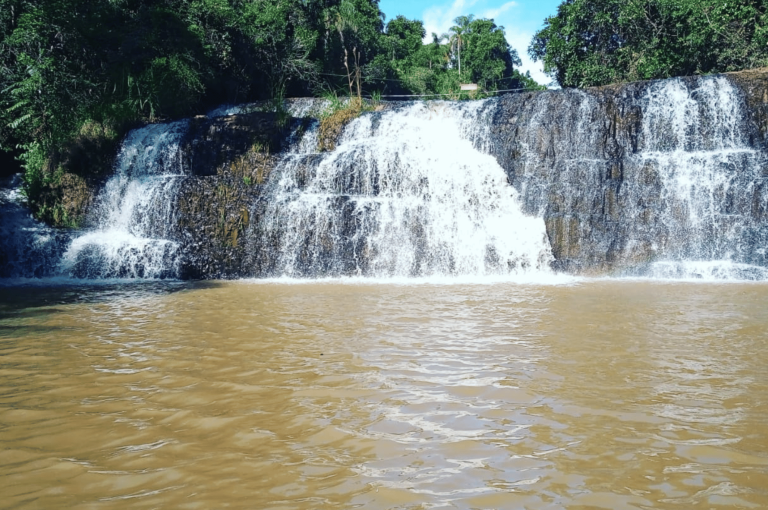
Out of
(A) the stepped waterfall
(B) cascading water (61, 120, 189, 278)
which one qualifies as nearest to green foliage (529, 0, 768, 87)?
(A) the stepped waterfall

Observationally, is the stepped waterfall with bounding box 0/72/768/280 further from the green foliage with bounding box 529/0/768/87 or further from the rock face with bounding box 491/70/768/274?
the green foliage with bounding box 529/0/768/87

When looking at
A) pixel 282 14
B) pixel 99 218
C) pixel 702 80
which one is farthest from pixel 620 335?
pixel 282 14

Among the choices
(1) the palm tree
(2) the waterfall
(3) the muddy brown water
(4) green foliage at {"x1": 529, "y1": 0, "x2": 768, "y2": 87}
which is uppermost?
(1) the palm tree

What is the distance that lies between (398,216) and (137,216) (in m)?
6.33

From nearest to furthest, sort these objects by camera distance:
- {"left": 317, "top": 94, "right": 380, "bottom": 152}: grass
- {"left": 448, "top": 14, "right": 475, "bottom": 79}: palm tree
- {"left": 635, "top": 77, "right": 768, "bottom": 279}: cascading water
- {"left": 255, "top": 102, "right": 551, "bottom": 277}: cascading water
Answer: {"left": 635, "top": 77, "right": 768, "bottom": 279}: cascading water < {"left": 255, "top": 102, "right": 551, "bottom": 277}: cascading water < {"left": 317, "top": 94, "right": 380, "bottom": 152}: grass < {"left": 448, "top": 14, "right": 475, "bottom": 79}: palm tree

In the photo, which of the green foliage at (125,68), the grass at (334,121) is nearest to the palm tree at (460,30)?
the green foliage at (125,68)

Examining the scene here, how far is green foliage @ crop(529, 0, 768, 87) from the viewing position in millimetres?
18516

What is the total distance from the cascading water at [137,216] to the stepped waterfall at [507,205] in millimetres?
41

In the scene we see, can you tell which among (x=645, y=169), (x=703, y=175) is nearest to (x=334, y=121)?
(x=645, y=169)

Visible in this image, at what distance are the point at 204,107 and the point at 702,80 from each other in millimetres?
15739

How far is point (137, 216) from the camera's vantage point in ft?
44.9

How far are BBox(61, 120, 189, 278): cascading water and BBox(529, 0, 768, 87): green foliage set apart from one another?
49.0ft

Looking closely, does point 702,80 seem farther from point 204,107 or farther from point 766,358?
point 204,107

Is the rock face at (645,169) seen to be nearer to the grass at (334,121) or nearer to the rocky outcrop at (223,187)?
the grass at (334,121)
